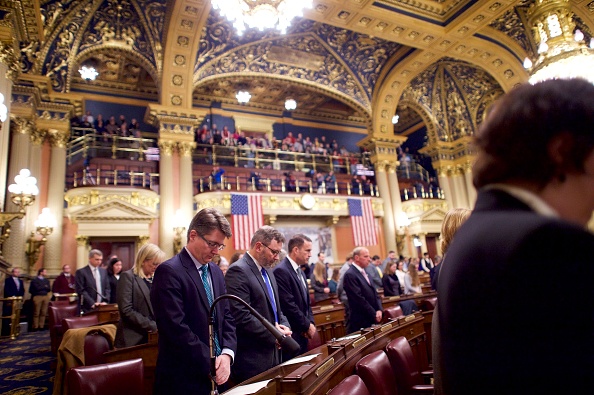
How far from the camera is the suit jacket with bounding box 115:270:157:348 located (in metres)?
3.49

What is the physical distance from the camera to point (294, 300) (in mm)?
3645

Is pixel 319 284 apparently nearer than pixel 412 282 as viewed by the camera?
No

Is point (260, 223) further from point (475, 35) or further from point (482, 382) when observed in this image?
point (482, 382)

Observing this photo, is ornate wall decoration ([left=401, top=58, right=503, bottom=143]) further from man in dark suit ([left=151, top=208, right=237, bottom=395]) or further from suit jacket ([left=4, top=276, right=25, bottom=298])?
man in dark suit ([left=151, top=208, right=237, bottom=395])

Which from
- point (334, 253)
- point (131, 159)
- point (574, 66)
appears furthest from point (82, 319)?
point (334, 253)

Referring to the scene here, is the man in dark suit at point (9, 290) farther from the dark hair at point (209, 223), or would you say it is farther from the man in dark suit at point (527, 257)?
the man in dark suit at point (527, 257)

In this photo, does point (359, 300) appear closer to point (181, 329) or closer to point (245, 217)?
point (181, 329)

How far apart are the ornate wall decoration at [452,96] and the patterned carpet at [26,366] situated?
14.5 m

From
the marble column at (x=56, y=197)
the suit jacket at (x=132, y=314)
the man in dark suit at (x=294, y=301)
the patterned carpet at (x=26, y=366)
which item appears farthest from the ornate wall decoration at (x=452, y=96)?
the suit jacket at (x=132, y=314)

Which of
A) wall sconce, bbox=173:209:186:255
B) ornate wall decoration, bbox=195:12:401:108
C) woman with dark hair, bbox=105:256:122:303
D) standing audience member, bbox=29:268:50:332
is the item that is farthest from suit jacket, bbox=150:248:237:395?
ornate wall decoration, bbox=195:12:401:108

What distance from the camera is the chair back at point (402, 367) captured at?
8.20ft

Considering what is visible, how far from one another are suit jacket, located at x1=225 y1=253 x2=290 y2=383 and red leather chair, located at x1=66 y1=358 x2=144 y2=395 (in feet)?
2.67

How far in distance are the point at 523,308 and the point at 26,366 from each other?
6353mm

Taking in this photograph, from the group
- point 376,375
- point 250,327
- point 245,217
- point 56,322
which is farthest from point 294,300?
point 245,217
